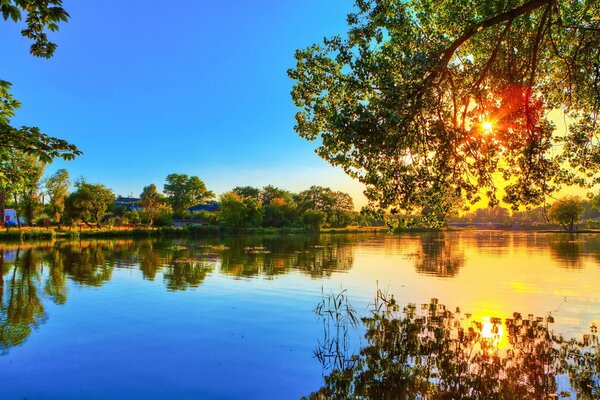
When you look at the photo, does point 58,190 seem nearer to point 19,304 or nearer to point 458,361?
point 19,304

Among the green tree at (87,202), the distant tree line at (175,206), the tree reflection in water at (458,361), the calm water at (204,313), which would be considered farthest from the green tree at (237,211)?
the tree reflection in water at (458,361)

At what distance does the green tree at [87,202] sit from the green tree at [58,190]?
4.06ft

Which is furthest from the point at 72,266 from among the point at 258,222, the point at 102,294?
the point at 258,222

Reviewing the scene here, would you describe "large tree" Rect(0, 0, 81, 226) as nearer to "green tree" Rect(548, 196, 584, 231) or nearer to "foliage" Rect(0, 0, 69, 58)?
"foliage" Rect(0, 0, 69, 58)

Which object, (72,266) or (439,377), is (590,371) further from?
(72,266)

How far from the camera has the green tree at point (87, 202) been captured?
75.9m

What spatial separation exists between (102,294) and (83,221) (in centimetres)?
7051

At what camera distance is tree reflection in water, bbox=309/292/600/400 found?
908 centimetres

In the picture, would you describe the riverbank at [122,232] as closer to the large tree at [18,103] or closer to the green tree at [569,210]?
the large tree at [18,103]

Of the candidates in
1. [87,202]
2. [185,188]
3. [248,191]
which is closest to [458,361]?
[87,202]

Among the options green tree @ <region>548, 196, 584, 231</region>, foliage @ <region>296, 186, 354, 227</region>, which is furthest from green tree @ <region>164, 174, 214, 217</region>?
green tree @ <region>548, 196, 584, 231</region>

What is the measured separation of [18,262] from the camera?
109 feet

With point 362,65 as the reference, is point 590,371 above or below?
below

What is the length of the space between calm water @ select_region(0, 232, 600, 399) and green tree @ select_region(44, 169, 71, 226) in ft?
143
